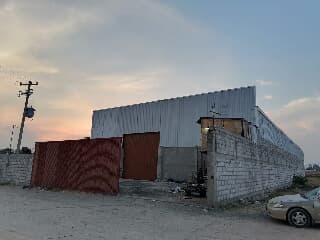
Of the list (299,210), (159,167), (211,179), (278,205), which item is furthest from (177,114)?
(299,210)

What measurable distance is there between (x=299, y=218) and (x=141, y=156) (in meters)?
13.8

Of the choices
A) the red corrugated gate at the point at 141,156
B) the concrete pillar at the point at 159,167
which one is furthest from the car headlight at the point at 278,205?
the red corrugated gate at the point at 141,156

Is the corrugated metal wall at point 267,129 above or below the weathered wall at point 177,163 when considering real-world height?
above

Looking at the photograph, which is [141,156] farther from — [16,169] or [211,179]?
[211,179]

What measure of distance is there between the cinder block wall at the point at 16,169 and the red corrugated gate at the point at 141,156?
623 centimetres

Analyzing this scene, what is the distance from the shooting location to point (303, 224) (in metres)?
9.11

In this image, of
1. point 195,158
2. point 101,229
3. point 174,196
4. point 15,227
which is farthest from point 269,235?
point 195,158

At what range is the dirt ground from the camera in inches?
287

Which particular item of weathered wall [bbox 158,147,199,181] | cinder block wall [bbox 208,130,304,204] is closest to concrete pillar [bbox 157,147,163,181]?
weathered wall [bbox 158,147,199,181]

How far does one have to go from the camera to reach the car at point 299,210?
909 centimetres

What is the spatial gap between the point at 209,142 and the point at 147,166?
9871 millimetres

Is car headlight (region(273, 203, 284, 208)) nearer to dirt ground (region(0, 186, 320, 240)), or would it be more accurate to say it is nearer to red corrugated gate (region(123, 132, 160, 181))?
dirt ground (region(0, 186, 320, 240))

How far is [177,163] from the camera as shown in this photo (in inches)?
856

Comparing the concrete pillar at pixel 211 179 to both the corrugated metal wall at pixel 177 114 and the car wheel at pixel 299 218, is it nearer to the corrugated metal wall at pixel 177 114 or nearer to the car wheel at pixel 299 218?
the car wheel at pixel 299 218
